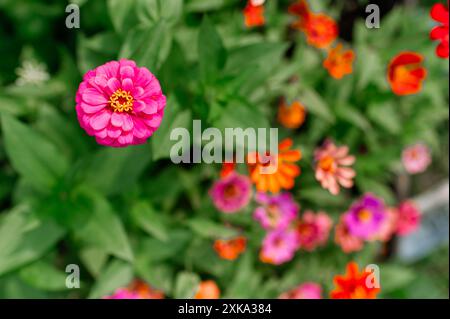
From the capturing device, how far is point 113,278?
1155 mm

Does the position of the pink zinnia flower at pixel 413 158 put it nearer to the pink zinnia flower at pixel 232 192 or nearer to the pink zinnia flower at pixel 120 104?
the pink zinnia flower at pixel 232 192

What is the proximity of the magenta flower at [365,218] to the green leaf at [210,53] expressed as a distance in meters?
0.66

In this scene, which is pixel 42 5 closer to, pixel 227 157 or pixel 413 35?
pixel 227 157

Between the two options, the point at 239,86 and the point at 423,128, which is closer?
the point at 239,86

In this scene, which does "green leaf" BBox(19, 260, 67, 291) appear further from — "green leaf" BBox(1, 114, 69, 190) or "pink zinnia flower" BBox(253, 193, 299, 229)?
"pink zinnia flower" BBox(253, 193, 299, 229)

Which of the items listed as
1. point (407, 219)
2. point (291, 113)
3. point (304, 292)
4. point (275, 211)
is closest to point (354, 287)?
point (304, 292)

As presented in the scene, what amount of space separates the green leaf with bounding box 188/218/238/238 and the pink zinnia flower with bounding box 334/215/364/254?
0.41 meters

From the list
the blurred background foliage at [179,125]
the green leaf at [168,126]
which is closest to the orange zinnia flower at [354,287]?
the blurred background foliage at [179,125]

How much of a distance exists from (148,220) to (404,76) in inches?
29.2

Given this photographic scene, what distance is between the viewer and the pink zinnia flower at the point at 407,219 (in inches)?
64.5

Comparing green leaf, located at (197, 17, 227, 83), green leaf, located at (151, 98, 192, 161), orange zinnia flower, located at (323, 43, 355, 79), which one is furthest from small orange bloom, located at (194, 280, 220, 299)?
orange zinnia flower, located at (323, 43, 355, 79)

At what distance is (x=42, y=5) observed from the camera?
4.93ft

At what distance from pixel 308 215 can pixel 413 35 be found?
0.64m
